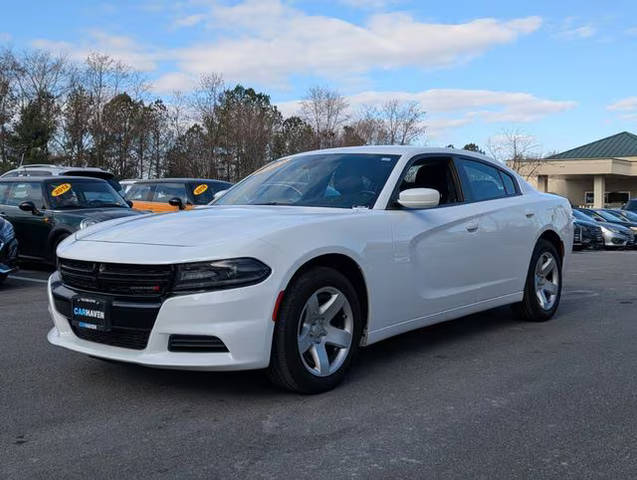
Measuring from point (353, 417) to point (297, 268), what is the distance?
0.89 meters

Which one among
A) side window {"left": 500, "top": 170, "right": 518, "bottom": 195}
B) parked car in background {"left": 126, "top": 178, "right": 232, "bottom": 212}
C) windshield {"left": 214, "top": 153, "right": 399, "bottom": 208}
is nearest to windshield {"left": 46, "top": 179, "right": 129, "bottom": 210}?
parked car in background {"left": 126, "top": 178, "right": 232, "bottom": 212}

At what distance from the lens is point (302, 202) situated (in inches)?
197

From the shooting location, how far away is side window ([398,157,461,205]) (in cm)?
540

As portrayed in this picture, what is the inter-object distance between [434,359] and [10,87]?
136 feet

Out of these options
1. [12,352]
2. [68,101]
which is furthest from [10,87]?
[12,352]

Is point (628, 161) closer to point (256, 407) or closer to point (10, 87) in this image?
point (10, 87)

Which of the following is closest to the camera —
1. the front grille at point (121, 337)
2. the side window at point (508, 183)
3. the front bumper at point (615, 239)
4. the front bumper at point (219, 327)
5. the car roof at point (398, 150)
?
the front bumper at point (219, 327)

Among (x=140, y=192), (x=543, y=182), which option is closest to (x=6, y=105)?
(x=140, y=192)

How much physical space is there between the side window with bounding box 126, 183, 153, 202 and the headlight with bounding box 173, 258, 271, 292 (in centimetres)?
1128

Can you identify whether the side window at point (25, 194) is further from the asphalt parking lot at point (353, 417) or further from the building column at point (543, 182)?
the building column at point (543, 182)

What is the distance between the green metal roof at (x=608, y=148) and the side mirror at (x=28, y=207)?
53528 mm

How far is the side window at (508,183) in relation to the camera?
637 centimetres

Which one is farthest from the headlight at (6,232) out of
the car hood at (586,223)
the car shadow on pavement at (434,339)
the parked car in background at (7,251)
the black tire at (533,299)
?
the car hood at (586,223)

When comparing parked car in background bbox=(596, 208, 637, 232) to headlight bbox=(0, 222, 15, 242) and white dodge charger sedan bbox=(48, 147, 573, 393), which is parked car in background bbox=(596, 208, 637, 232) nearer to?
white dodge charger sedan bbox=(48, 147, 573, 393)
